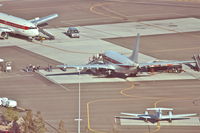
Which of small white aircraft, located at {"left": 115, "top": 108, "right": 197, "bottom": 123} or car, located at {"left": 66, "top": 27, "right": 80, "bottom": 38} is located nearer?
small white aircraft, located at {"left": 115, "top": 108, "right": 197, "bottom": 123}

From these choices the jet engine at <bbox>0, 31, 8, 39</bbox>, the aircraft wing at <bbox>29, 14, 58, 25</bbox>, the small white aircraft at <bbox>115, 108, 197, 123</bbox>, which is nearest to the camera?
the small white aircraft at <bbox>115, 108, 197, 123</bbox>

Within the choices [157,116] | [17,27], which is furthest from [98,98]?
[17,27]

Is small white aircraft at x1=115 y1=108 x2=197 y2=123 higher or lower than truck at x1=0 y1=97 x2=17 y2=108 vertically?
lower

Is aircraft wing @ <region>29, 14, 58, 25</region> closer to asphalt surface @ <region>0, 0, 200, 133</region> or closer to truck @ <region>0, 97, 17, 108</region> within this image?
asphalt surface @ <region>0, 0, 200, 133</region>

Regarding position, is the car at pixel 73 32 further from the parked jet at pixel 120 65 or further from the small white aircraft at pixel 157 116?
the small white aircraft at pixel 157 116

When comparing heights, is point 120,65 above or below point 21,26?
below

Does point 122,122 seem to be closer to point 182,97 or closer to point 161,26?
point 182,97

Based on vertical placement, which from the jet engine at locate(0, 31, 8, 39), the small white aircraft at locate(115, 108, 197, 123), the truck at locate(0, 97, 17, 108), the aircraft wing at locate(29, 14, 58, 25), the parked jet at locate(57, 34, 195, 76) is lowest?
the small white aircraft at locate(115, 108, 197, 123)

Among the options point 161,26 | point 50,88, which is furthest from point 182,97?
point 161,26

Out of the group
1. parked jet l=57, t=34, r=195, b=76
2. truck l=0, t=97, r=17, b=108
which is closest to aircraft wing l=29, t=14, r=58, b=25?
parked jet l=57, t=34, r=195, b=76

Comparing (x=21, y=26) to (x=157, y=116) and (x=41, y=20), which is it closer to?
(x=41, y=20)

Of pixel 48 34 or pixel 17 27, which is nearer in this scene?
pixel 17 27

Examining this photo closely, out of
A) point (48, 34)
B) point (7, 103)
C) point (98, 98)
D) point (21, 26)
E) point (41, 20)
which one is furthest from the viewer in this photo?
point (41, 20)

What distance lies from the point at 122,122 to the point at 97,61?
41.1m
